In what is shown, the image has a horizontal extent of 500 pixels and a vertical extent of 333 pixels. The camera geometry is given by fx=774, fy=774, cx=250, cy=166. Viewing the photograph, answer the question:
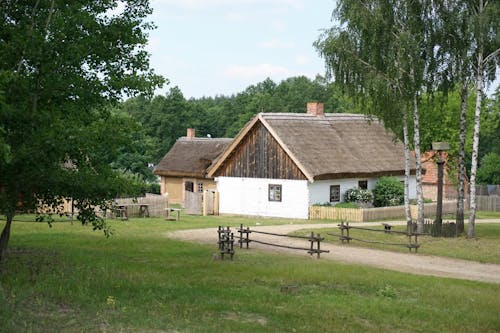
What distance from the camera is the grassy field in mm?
14727

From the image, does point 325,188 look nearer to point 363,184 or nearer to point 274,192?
point 274,192

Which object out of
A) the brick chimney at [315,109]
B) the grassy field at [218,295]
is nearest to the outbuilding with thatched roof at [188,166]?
the brick chimney at [315,109]

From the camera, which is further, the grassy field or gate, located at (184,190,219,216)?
gate, located at (184,190,219,216)

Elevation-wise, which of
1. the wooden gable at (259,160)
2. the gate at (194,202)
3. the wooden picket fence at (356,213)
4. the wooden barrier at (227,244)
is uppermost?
the wooden gable at (259,160)

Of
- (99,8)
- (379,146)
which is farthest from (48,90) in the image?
(379,146)

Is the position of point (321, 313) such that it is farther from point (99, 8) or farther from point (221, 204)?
point (221, 204)

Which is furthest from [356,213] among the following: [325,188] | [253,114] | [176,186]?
[253,114]

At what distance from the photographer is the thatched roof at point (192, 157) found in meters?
58.3

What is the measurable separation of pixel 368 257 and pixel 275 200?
20419 mm

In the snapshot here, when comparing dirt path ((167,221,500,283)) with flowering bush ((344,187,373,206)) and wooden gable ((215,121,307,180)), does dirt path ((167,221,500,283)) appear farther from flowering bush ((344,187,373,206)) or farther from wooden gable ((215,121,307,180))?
flowering bush ((344,187,373,206))

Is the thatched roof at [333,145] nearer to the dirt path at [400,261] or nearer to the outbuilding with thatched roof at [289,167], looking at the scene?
the outbuilding with thatched roof at [289,167]

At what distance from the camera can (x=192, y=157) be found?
2362 inches

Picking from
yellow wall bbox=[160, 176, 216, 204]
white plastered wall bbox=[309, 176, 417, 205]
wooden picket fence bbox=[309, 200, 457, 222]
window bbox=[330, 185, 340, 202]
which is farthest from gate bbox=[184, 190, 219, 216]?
yellow wall bbox=[160, 176, 216, 204]

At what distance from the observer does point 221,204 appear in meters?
49.8
